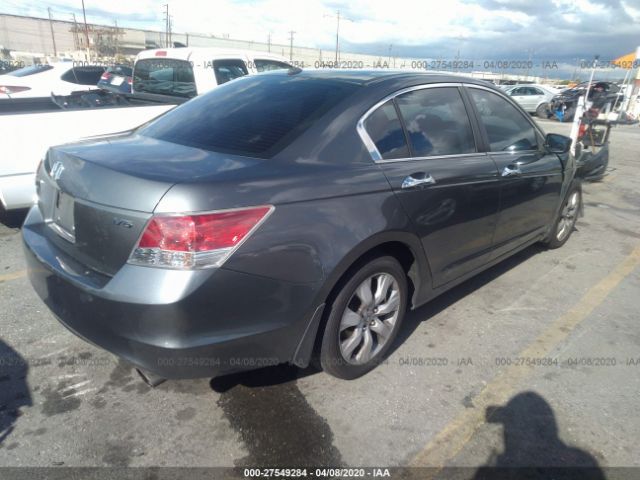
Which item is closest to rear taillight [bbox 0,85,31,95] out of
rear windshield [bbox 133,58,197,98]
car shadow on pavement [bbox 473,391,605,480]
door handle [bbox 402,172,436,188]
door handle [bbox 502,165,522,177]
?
rear windshield [bbox 133,58,197,98]

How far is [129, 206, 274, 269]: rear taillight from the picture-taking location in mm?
1881

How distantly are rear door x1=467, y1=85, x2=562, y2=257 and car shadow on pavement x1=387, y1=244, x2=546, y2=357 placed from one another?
1.41ft

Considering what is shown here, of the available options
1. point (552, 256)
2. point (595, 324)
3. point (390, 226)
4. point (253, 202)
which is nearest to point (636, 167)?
point (552, 256)

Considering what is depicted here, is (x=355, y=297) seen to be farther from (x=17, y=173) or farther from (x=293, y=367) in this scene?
(x=17, y=173)

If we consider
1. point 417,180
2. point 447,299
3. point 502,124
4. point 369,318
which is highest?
point 502,124

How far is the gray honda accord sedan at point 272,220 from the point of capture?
6.33 ft

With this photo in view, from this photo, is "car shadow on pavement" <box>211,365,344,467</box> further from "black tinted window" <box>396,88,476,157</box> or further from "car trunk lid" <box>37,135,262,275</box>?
"black tinted window" <box>396,88,476,157</box>

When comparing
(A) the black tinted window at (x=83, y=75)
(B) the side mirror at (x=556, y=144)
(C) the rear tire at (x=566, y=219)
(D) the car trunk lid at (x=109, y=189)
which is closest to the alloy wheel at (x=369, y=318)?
(D) the car trunk lid at (x=109, y=189)

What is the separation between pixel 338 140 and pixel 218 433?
1588mm

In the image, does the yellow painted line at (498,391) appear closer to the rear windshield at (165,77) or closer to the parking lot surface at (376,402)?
the parking lot surface at (376,402)

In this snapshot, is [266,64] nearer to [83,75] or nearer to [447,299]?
[83,75]

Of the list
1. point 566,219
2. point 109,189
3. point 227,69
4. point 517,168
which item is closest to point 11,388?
point 109,189

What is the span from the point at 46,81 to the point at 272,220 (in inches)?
349

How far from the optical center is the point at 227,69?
6.98 meters
